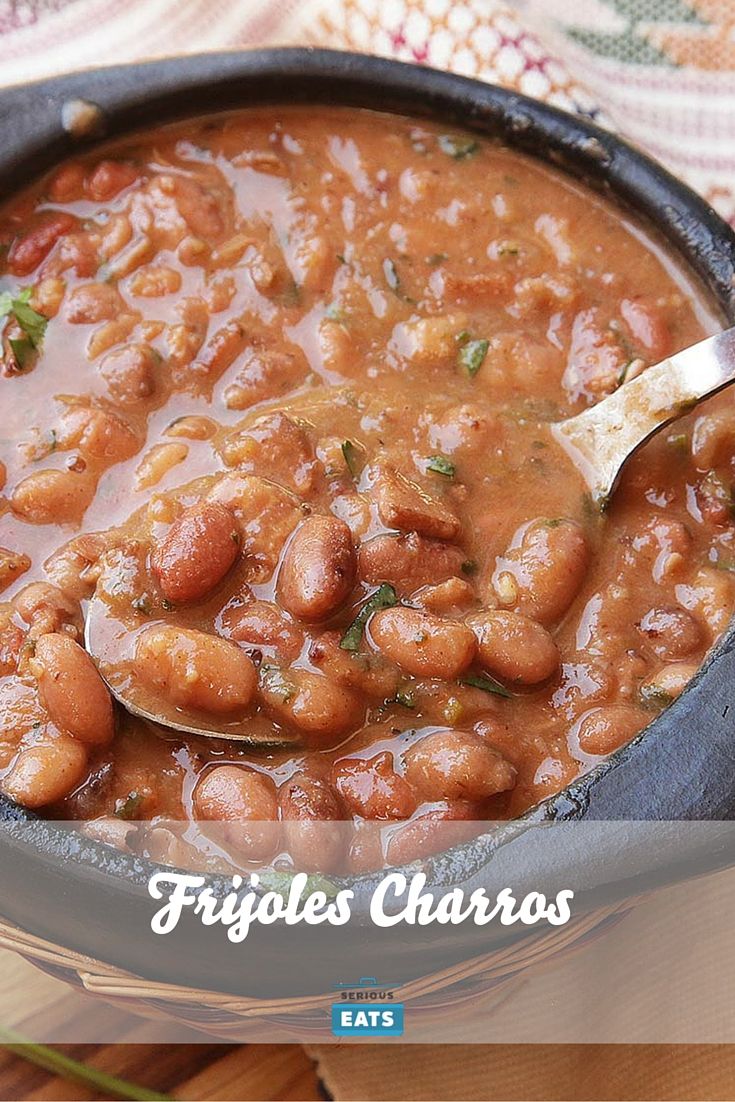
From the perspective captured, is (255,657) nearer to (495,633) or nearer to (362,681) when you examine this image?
(362,681)

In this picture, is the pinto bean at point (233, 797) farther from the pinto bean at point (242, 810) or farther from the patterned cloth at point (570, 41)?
the patterned cloth at point (570, 41)

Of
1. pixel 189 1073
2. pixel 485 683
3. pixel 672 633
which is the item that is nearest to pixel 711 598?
pixel 672 633

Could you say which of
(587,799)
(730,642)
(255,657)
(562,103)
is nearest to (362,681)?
(255,657)

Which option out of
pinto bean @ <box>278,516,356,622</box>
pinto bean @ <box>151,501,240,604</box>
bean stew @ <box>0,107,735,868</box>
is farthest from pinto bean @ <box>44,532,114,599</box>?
pinto bean @ <box>278,516,356,622</box>

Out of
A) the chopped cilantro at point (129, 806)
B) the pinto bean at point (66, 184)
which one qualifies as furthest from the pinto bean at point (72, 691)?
the pinto bean at point (66, 184)

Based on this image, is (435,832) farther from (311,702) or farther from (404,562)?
(404,562)

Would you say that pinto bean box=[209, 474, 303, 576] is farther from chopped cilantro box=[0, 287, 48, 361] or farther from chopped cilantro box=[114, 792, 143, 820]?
chopped cilantro box=[0, 287, 48, 361]
